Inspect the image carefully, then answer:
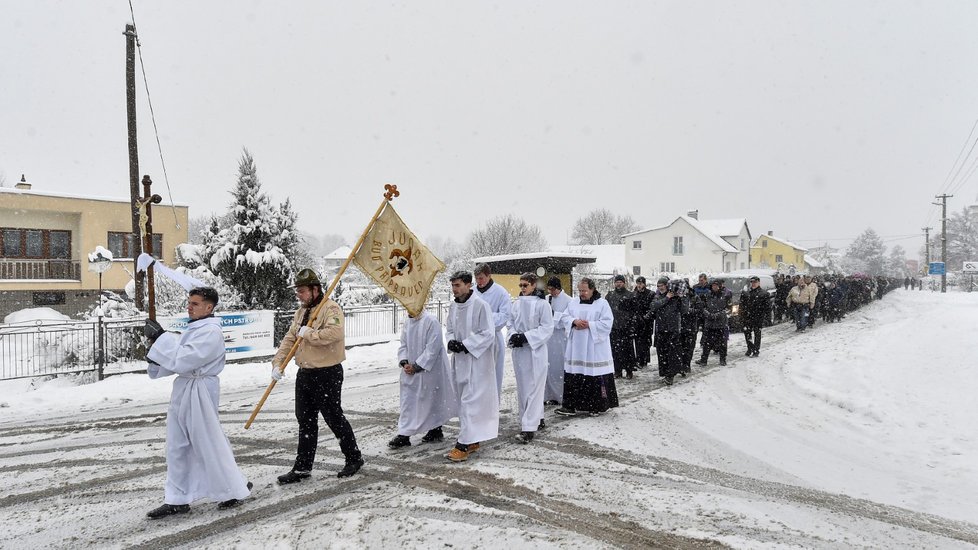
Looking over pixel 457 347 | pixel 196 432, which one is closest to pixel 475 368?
pixel 457 347

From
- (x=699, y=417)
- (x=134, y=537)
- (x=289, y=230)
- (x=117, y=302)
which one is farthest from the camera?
(x=289, y=230)

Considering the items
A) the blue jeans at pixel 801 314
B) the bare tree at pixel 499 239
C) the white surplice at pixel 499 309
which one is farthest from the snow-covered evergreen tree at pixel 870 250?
the white surplice at pixel 499 309

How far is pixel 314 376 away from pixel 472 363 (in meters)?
1.66

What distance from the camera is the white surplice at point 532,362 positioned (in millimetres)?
6508

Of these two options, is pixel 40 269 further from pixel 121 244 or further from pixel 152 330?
pixel 152 330

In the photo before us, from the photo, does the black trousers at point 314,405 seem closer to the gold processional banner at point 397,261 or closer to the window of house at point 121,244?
the gold processional banner at point 397,261

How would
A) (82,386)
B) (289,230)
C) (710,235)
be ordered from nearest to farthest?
(82,386) → (289,230) → (710,235)

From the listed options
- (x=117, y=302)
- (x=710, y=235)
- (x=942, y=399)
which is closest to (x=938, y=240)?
(x=710, y=235)

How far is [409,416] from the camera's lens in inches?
244

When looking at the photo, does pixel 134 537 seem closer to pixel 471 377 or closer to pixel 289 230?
pixel 471 377

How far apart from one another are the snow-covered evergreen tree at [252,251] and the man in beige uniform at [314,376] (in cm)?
1173

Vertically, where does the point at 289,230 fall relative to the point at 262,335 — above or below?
above

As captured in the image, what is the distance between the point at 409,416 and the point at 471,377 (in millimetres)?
854

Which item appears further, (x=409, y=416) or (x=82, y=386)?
(x=82, y=386)
